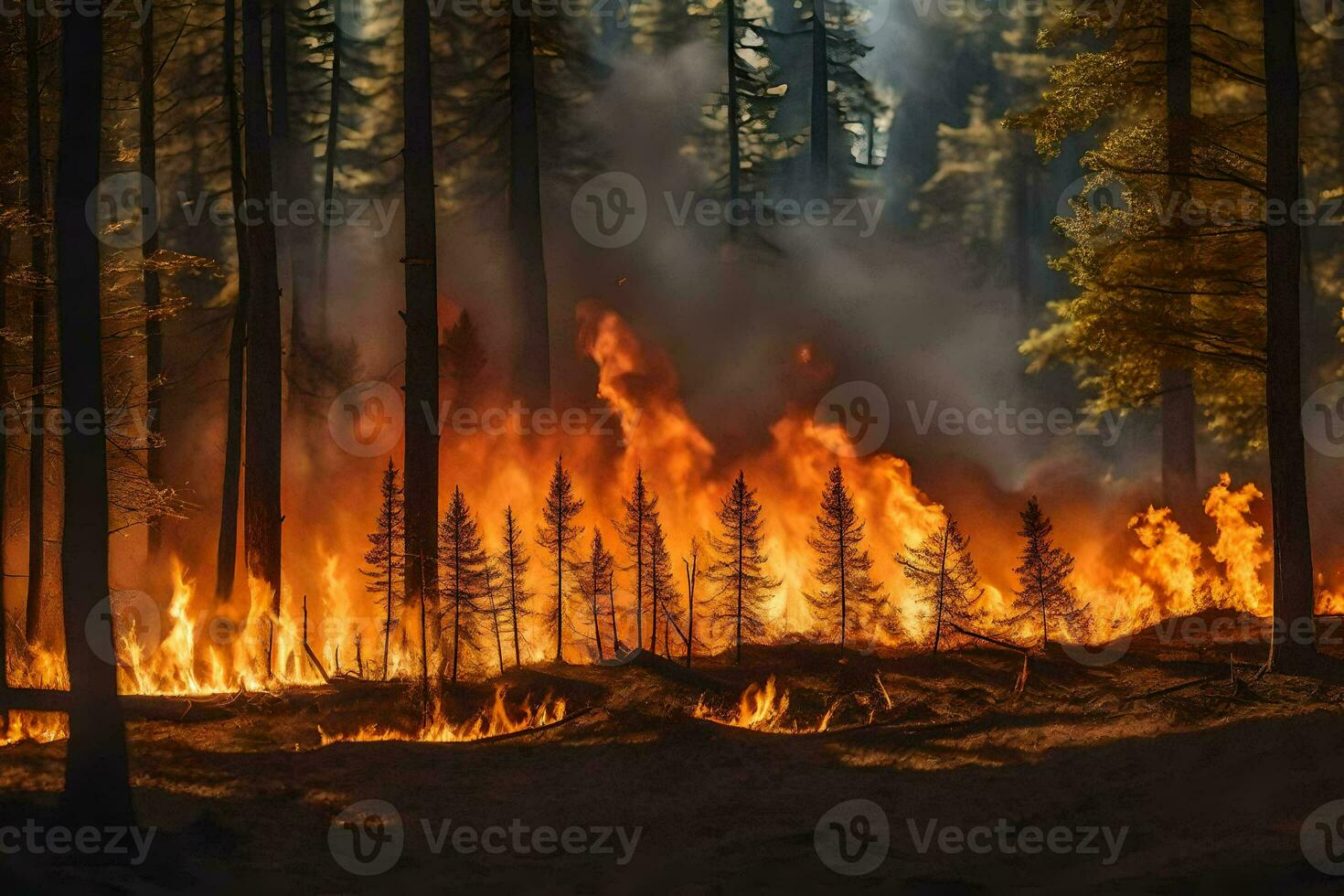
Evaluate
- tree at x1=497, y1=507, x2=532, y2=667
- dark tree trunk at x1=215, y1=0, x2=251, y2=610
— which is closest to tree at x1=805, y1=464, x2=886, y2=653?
tree at x1=497, y1=507, x2=532, y2=667

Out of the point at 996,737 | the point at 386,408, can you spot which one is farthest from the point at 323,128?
the point at 996,737

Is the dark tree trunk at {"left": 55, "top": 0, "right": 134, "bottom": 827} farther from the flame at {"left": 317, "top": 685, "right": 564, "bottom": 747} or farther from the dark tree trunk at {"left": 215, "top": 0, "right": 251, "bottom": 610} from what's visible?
the dark tree trunk at {"left": 215, "top": 0, "right": 251, "bottom": 610}

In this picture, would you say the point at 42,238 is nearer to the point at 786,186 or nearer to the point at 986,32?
the point at 786,186

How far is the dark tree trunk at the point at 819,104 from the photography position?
3353 centimetres

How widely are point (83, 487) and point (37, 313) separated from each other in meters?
7.91

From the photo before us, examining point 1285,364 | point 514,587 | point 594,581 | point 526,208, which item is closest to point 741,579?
point 594,581

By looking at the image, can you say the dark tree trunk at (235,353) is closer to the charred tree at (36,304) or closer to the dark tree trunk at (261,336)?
the dark tree trunk at (261,336)

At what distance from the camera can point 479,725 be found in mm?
14203

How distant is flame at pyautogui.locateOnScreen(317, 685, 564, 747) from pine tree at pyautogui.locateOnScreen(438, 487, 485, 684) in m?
1.37

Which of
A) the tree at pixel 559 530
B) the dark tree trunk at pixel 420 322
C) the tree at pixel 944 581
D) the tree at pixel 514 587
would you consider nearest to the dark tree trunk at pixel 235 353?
the dark tree trunk at pixel 420 322

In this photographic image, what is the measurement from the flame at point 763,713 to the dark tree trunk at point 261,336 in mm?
7467

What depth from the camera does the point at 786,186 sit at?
1346 inches

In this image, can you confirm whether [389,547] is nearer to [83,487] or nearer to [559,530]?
[559,530]

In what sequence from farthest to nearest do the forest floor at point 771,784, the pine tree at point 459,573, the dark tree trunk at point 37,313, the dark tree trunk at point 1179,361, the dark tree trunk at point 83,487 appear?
the dark tree trunk at point 1179,361
the pine tree at point 459,573
the dark tree trunk at point 37,313
the dark tree trunk at point 83,487
the forest floor at point 771,784
